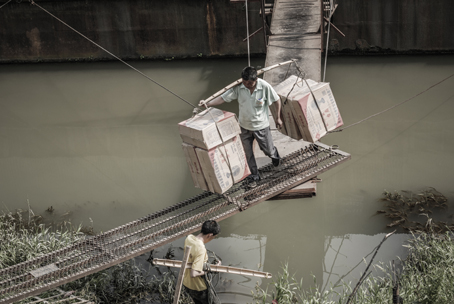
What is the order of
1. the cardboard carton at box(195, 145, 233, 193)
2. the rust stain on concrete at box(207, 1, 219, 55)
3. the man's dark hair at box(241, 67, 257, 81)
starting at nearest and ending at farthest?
the man's dark hair at box(241, 67, 257, 81)
the cardboard carton at box(195, 145, 233, 193)
the rust stain on concrete at box(207, 1, 219, 55)

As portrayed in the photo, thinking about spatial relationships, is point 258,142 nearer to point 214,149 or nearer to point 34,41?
point 214,149

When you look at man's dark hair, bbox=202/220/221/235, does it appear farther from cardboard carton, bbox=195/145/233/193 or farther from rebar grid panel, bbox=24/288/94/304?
rebar grid panel, bbox=24/288/94/304

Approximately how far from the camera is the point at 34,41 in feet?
36.9

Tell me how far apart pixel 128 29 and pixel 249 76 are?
Result: 6.63 meters

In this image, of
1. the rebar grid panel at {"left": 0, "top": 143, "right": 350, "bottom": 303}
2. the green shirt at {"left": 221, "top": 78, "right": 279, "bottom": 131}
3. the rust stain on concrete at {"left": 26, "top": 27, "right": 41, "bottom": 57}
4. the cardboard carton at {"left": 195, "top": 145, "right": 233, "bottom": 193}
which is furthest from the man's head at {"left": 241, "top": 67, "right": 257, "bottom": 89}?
the rust stain on concrete at {"left": 26, "top": 27, "right": 41, "bottom": 57}

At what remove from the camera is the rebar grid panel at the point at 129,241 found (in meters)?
4.94

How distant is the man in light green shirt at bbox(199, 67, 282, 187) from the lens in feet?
16.6

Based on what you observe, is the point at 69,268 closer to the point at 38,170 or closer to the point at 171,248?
the point at 171,248

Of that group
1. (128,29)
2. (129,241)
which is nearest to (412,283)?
(129,241)

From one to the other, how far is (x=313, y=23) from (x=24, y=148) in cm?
546

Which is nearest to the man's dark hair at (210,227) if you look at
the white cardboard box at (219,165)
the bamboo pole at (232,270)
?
the bamboo pole at (232,270)

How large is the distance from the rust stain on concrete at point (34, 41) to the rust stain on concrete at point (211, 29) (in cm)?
388

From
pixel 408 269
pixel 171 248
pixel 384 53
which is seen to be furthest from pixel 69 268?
pixel 384 53

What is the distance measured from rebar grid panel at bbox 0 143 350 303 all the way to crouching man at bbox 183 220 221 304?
829mm
